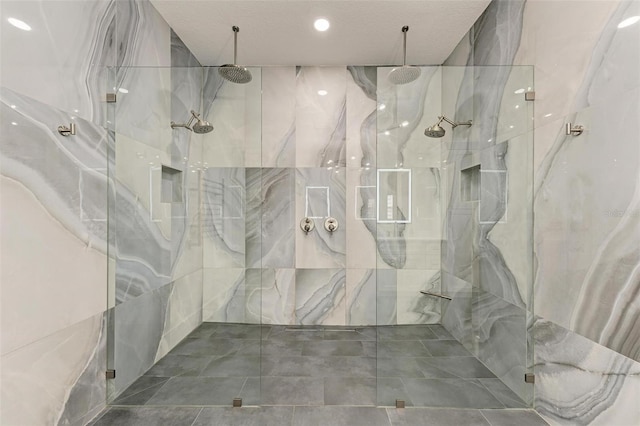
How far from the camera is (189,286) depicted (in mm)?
1856

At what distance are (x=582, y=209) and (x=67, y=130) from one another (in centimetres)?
239

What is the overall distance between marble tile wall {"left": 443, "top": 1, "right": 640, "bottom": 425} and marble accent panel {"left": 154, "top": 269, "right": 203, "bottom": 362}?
6.16ft

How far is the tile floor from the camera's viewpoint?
1.59 metres

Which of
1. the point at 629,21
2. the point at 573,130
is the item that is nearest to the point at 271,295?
the point at 573,130

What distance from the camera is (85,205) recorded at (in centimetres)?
150

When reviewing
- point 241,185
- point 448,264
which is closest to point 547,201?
point 448,264

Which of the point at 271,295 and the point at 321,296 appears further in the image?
the point at 321,296

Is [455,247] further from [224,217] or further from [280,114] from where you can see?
[280,114]

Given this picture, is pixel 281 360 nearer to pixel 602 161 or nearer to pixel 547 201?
pixel 547 201

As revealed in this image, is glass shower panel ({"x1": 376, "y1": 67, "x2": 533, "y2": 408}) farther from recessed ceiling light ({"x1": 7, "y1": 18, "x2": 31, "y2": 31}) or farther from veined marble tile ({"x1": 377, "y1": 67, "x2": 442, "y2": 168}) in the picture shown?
recessed ceiling light ({"x1": 7, "y1": 18, "x2": 31, "y2": 31})

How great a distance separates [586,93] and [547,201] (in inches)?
20.9

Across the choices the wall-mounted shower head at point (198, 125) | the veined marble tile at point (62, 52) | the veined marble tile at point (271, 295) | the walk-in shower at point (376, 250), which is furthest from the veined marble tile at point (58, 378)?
the wall-mounted shower head at point (198, 125)

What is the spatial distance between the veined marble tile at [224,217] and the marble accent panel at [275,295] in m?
0.17

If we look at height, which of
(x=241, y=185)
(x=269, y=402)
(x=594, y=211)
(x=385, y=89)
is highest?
(x=385, y=89)
